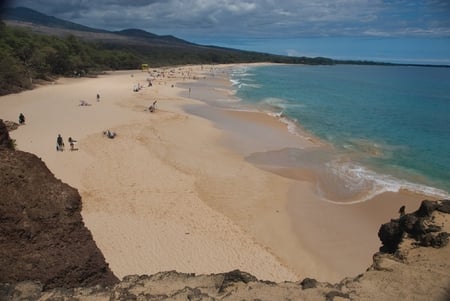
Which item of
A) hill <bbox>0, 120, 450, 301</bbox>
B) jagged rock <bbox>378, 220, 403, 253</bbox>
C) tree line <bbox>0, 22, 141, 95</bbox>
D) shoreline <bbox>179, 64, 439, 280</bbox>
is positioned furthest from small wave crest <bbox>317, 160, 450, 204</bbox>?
tree line <bbox>0, 22, 141, 95</bbox>

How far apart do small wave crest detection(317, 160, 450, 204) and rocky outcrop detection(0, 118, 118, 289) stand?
14.5 metres

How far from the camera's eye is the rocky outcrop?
19.4 ft

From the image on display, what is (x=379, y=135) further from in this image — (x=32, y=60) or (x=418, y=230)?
(x=32, y=60)

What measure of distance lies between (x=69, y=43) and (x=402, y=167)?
69870 millimetres

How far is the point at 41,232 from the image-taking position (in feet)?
20.3

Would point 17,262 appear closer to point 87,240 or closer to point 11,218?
point 11,218

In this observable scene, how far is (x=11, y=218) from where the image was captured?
5996 mm

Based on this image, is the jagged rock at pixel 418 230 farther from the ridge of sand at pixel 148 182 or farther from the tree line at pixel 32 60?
the tree line at pixel 32 60

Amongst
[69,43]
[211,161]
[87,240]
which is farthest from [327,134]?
[69,43]

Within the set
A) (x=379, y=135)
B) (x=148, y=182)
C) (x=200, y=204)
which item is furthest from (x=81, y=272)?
(x=379, y=135)

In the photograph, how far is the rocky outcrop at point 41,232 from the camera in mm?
5902

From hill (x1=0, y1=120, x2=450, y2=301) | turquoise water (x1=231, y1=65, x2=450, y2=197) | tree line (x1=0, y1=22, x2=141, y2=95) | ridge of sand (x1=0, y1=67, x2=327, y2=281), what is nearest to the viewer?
hill (x1=0, y1=120, x2=450, y2=301)

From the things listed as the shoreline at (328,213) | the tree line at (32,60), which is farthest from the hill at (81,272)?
the tree line at (32,60)

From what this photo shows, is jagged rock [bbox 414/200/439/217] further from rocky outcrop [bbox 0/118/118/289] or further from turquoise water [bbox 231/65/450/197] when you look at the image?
turquoise water [bbox 231/65/450/197]
